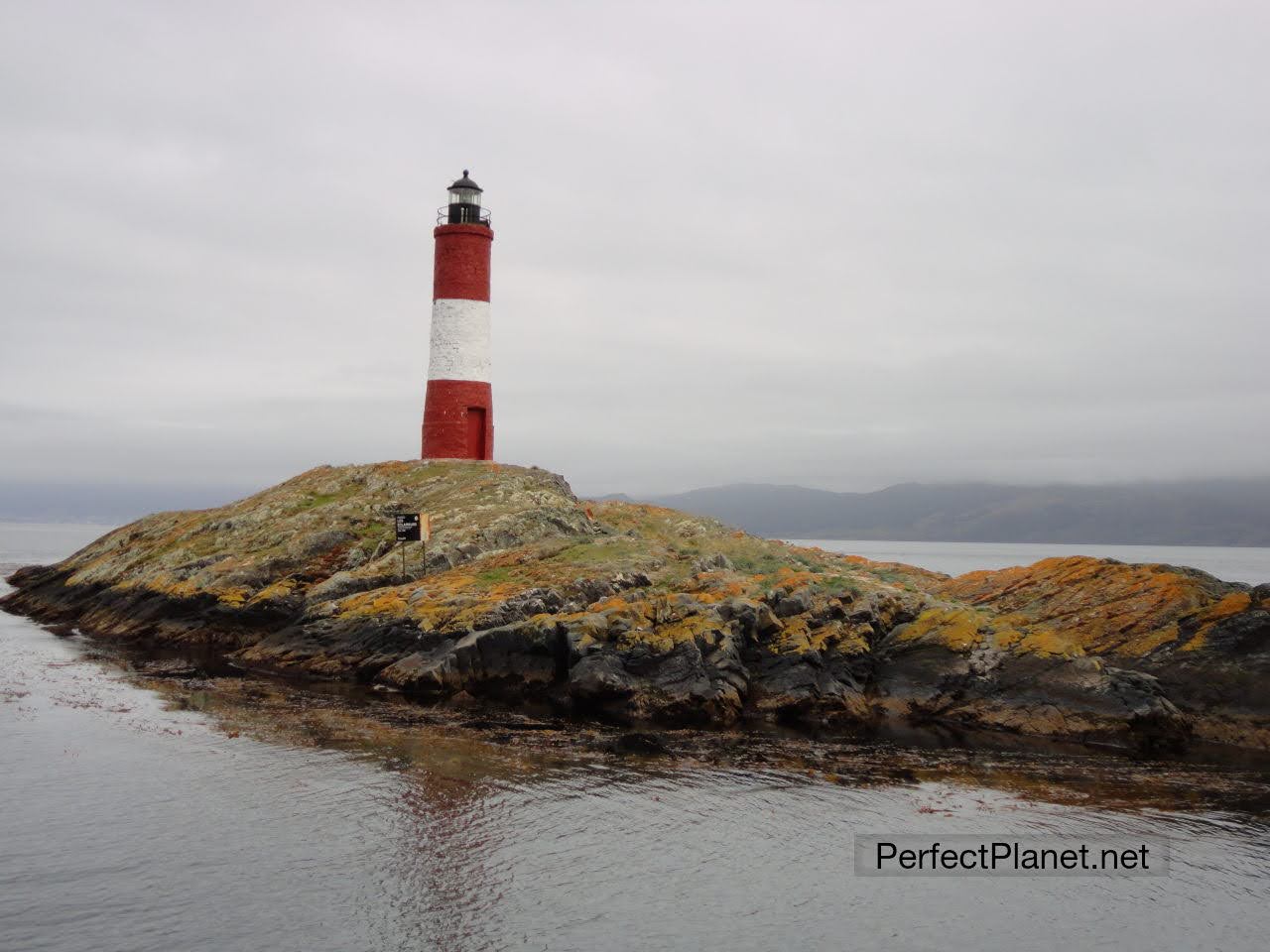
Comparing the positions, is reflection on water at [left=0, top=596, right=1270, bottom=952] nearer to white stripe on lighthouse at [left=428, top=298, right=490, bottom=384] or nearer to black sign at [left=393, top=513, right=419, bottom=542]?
Answer: black sign at [left=393, top=513, right=419, bottom=542]

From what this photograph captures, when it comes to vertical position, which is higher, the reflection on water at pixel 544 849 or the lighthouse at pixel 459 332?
the lighthouse at pixel 459 332

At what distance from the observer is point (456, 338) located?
2116 inches

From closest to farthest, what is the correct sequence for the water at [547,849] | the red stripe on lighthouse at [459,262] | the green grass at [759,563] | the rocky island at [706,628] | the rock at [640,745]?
the water at [547,849] → the rock at [640,745] → the rocky island at [706,628] → the green grass at [759,563] → the red stripe on lighthouse at [459,262]

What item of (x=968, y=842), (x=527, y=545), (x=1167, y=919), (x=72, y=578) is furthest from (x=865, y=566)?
(x=72, y=578)

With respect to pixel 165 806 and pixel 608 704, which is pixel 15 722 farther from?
pixel 608 704

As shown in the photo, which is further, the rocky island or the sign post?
the sign post

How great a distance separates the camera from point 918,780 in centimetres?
2319

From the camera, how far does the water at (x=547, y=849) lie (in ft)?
48.8

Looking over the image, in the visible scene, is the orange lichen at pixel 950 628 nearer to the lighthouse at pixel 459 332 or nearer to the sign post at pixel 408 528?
the sign post at pixel 408 528

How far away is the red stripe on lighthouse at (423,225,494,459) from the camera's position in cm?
5369

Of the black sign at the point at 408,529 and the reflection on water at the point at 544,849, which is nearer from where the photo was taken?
the reflection on water at the point at 544,849

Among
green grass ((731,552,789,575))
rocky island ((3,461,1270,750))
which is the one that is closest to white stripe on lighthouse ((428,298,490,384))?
rocky island ((3,461,1270,750))

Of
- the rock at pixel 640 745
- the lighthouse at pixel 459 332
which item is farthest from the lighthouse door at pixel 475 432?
the rock at pixel 640 745

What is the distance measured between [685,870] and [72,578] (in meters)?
55.0
